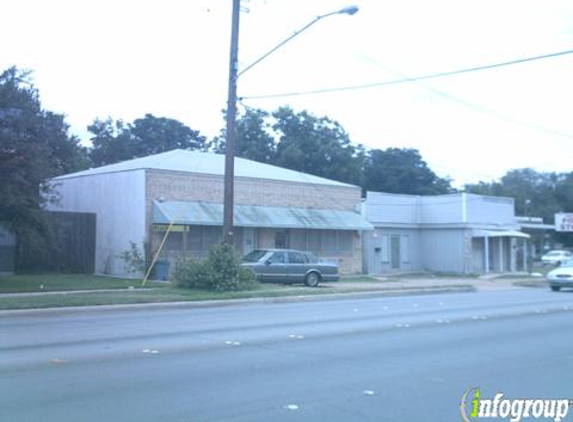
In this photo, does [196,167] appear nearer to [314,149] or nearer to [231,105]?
[231,105]

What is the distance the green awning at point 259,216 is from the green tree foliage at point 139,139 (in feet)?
95.2

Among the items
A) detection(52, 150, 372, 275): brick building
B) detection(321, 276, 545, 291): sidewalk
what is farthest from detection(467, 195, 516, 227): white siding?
detection(52, 150, 372, 275): brick building

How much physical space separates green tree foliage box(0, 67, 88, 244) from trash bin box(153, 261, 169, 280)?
649 cm

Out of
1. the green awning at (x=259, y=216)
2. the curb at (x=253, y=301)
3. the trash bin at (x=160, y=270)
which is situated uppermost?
the green awning at (x=259, y=216)

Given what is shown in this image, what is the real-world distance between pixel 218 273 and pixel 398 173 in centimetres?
5017

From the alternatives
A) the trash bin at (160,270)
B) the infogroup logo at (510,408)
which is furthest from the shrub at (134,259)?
the infogroup logo at (510,408)

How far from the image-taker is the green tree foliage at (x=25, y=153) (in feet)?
67.4

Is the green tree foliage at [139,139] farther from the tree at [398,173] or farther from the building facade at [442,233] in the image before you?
the building facade at [442,233]

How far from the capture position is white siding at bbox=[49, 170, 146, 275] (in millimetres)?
29703

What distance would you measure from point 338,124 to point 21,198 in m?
43.1

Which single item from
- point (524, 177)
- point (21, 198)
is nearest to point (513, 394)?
point (21, 198)

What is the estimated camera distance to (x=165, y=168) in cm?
3028

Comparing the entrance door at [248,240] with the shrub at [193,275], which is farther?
the entrance door at [248,240]

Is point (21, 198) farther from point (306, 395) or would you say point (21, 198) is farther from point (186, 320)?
point (306, 395)
